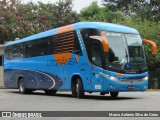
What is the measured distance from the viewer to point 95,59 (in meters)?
19.5

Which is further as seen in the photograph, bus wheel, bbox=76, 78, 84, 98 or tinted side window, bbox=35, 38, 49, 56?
tinted side window, bbox=35, 38, 49, 56

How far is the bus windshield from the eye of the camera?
19.1 metres

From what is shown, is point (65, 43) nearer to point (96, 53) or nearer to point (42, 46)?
point (96, 53)

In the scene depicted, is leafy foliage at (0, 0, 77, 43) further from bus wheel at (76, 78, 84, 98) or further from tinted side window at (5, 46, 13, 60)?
bus wheel at (76, 78, 84, 98)

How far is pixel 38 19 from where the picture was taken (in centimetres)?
5462

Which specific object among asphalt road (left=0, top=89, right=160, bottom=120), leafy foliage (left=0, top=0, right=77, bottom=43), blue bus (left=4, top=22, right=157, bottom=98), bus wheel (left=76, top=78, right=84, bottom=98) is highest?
leafy foliage (left=0, top=0, right=77, bottom=43)

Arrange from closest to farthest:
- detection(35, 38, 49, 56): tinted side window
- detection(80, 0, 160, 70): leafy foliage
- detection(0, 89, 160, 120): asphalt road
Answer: detection(0, 89, 160, 120): asphalt road < detection(35, 38, 49, 56): tinted side window < detection(80, 0, 160, 70): leafy foliage

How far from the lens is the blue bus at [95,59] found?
19047mm

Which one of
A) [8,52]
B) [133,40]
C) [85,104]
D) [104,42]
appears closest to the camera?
[85,104]

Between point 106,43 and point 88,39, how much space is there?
1.62 m

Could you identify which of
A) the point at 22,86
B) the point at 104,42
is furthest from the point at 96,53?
the point at 22,86

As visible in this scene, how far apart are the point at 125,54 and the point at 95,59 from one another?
1.33m

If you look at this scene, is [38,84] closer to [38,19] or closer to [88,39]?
[88,39]

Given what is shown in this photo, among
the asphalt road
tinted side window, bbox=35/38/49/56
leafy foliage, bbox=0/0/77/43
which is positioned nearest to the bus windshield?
the asphalt road
